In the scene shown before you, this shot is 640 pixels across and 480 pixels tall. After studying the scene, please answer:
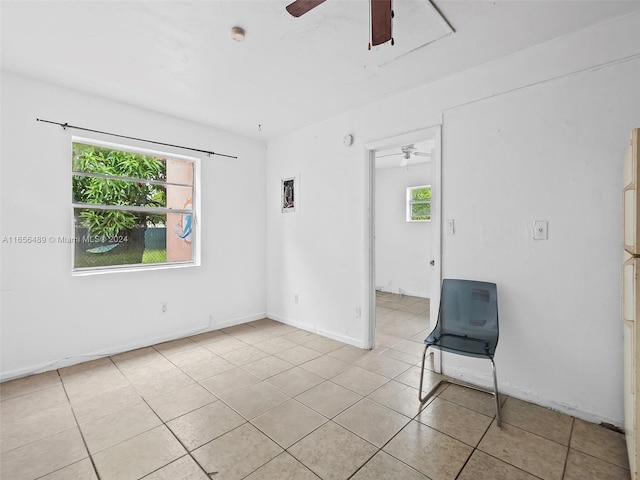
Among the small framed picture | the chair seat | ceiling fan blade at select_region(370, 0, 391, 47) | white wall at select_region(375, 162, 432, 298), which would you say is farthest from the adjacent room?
white wall at select_region(375, 162, 432, 298)

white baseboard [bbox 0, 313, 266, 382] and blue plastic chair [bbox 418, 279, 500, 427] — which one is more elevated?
blue plastic chair [bbox 418, 279, 500, 427]

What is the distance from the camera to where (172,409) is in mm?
2258

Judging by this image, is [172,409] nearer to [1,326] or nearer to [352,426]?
[352,426]

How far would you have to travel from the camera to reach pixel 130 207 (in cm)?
343

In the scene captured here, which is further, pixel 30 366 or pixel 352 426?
pixel 30 366

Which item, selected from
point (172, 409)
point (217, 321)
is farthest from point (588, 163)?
point (217, 321)

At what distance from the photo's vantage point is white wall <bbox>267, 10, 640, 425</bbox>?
202 centimetres

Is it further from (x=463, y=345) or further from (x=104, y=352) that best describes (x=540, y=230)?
(x=104, y=352)

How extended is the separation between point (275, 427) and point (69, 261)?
251 centimetres

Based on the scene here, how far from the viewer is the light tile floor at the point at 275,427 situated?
1.69 meters

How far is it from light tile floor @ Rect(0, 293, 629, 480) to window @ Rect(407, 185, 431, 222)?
3512 mm

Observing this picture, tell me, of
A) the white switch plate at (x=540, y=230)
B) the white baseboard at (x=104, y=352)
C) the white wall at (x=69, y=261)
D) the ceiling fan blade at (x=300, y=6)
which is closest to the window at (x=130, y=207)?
the white wall at (x=69, y=261)

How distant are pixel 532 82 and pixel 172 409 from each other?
354cm

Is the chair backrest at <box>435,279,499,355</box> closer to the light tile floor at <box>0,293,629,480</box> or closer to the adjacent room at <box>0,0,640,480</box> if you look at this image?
the adjacent room at <box>0,0,640,480</box>
